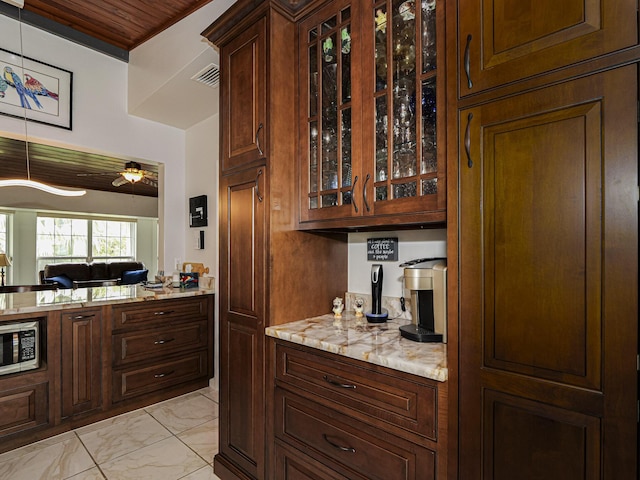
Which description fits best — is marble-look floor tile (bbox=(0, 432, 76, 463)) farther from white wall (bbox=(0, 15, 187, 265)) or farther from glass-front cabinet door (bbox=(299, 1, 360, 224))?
glass-front cabinet door (bbox=(299, 1, 360, 224))

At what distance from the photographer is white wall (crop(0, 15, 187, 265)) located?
2.85 meters

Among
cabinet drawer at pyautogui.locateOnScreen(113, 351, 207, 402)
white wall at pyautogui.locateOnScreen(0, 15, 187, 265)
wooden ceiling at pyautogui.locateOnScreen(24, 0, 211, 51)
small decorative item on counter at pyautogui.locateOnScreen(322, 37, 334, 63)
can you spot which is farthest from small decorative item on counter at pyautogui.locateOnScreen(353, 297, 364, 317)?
white wall at pyautogui.locateOnScreen(0, 15, 187, 265)

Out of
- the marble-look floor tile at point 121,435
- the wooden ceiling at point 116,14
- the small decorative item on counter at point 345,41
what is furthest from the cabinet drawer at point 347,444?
the wooden ceiling at point 116,14

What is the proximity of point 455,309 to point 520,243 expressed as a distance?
0.30 metres

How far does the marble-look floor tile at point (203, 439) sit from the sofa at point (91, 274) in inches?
199

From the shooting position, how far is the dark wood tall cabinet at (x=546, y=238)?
0.90 meters

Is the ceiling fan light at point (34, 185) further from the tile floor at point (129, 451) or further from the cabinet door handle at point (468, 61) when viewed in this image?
the cabinet door handle at point (468, 61)

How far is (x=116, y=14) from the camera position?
9.10 feet

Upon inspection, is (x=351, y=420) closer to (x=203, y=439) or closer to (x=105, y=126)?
(x=203, y=439)

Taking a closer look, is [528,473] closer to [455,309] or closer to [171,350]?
[455,309]

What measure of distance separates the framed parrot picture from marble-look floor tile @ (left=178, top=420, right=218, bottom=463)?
2710mm

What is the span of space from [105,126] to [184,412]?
2.66m

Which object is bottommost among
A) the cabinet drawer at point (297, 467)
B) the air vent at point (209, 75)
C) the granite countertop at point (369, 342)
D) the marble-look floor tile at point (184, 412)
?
the marble-look floor tile at point (184, 412)

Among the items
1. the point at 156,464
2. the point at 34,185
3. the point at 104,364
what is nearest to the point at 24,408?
the point at 104,364
